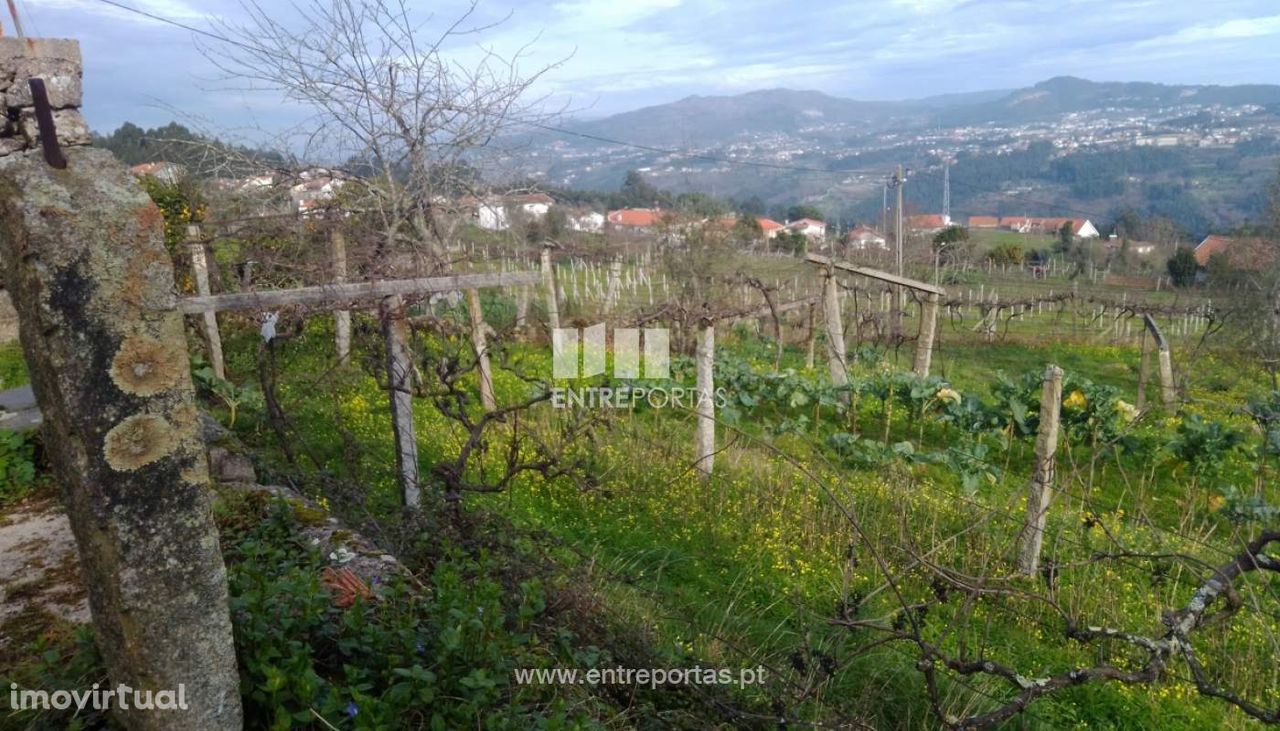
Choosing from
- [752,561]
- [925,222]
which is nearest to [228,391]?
[752,561]

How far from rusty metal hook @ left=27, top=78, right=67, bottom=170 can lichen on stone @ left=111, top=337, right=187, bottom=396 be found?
1.32 ft

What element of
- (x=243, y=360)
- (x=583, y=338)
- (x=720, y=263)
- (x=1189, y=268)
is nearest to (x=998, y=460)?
(x=583, y=338)

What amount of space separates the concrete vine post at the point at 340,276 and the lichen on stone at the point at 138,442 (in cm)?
553

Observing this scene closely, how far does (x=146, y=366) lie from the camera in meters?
1.72

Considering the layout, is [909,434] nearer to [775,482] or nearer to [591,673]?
[775,482]

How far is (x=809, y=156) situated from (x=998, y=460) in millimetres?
98838

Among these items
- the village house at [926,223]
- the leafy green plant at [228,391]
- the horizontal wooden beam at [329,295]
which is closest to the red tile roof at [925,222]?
the village house at [926,223]

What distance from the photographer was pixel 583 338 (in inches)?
466

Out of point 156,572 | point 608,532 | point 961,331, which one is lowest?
point 961,331

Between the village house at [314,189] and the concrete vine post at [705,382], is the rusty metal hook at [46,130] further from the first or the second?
the village house at [314,189]

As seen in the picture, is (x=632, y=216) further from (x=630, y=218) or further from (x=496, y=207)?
(x=496, y=207)

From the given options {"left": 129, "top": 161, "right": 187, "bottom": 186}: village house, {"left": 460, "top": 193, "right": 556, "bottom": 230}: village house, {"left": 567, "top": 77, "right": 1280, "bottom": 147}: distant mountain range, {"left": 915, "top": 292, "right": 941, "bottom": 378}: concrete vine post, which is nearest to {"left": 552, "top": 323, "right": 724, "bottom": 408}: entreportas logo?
{"left": 460, "top": 193, "right": 556, "bottom": 230}: village house

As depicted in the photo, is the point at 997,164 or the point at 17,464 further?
the point at 997,164

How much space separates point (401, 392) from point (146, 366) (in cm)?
328
